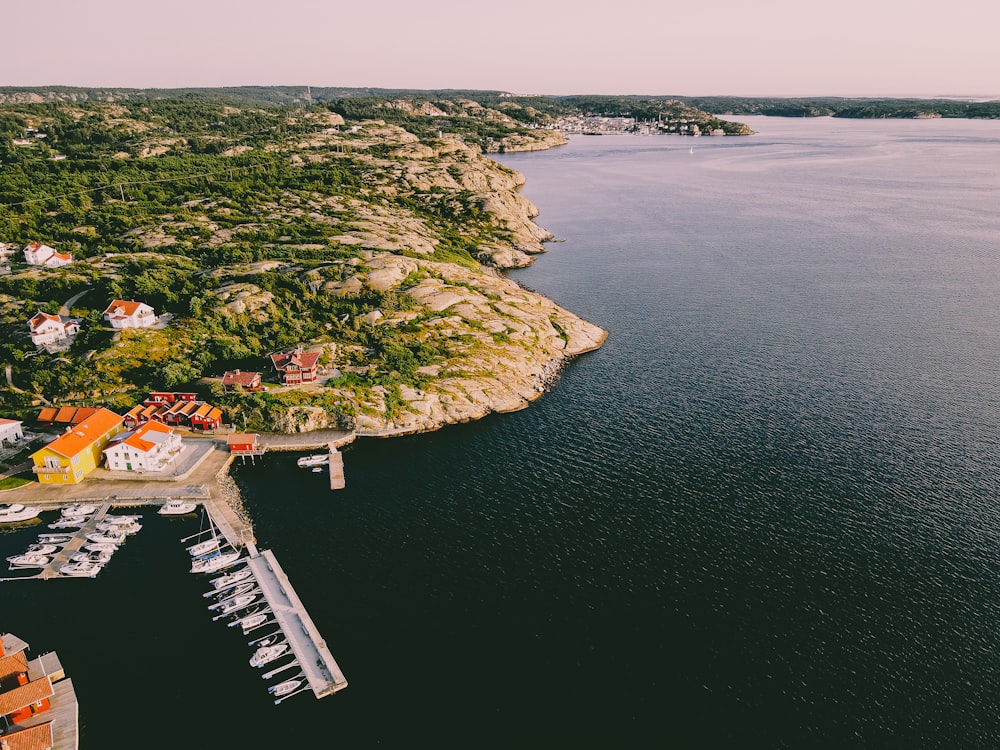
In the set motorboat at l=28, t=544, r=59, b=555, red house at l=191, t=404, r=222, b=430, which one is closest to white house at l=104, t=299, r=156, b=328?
red house at l=191, t=404, r=222, b=430

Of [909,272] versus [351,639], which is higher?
[909,272]

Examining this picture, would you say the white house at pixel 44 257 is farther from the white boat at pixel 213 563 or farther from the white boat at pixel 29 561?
the white boat at pixel 213 563

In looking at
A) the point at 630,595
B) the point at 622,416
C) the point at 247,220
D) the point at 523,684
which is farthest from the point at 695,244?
the point at 523,684

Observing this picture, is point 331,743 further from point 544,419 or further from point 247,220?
point 247,220

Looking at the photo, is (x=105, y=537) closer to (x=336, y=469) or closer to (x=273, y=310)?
(x=336, y=469)

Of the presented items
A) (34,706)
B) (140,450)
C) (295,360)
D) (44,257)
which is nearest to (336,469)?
(295,360)

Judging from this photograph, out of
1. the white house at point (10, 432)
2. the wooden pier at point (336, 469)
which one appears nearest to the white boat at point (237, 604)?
the wooden pier at point (336, 469)
